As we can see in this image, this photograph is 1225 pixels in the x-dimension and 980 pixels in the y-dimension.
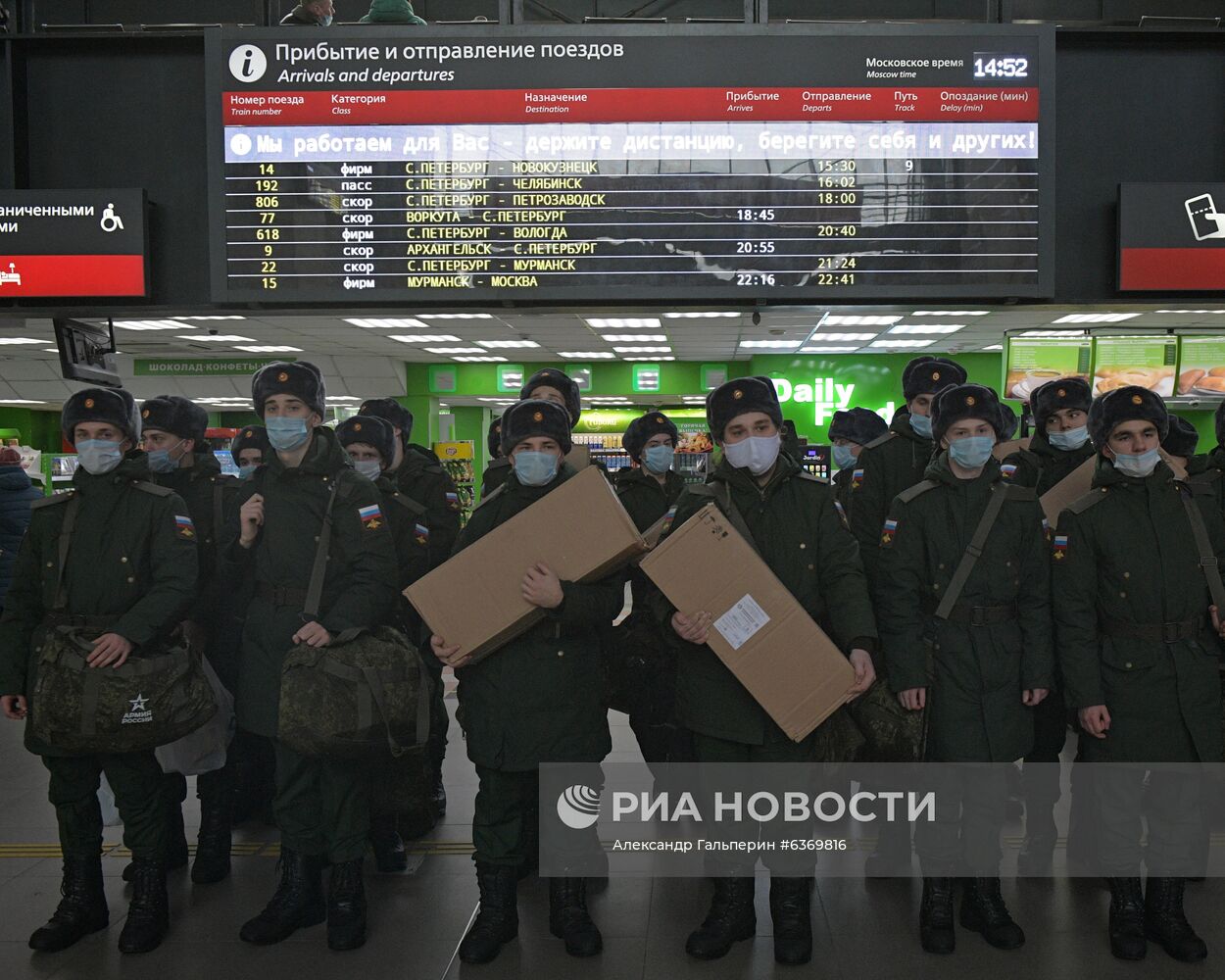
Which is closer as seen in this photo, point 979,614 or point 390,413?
point 979,614

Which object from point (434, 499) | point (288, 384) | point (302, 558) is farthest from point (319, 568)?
point (434, 499)

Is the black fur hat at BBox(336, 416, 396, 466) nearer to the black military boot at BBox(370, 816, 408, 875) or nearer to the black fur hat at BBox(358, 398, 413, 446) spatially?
the black fur hat at BBox(358, 398, 413, 446)

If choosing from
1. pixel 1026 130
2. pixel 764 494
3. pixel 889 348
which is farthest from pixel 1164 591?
pixel 889 348

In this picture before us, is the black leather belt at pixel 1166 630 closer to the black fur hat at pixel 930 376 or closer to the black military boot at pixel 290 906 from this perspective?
the black fur hat at pixel 930 376

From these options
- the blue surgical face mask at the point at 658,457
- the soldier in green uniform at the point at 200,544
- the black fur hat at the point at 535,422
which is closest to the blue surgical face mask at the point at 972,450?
the black fur hat at the point at 535,422

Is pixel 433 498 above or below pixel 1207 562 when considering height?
above

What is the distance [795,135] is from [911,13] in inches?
139

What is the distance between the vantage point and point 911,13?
239 inches

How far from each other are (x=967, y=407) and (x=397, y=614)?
2.11 meters

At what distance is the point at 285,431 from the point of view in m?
2.99

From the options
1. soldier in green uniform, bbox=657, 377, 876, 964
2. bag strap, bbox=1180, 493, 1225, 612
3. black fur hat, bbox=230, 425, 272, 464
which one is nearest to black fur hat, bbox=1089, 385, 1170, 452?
bag strap, bbox=1180, 493, 1225, 612

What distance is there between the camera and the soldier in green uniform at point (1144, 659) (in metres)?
2.79

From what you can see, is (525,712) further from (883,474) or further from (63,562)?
(883,474)

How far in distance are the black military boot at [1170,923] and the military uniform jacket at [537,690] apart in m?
1.71
